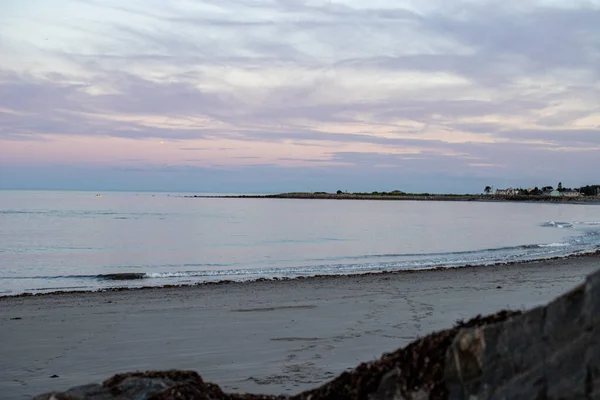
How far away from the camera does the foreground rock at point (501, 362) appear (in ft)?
9.52

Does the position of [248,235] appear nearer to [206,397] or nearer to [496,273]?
[496,273]

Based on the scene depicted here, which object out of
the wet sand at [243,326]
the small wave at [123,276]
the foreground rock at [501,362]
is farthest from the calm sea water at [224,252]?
the foreground rock at [501,362]

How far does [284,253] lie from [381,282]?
14.3 metres

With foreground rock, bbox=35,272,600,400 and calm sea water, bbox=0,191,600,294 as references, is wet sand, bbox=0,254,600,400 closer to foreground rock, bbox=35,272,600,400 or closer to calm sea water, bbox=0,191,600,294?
foreground rock, bbox=35,272,600,400

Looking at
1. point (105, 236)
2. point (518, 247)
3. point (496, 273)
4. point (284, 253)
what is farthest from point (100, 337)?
point (105, 236)

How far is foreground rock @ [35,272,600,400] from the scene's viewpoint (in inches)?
114

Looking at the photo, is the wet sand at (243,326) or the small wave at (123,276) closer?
the wet sand at (243,326)

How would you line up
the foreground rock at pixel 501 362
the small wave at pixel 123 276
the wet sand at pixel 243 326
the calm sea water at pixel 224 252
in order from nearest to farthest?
the foreground rock at pixel 501 362 < the wet sand at pixel 243 326 < the small wave at pixel 123 276 < the calm sea water at pixel 224 252

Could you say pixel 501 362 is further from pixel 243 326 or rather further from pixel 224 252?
pixel 224 252

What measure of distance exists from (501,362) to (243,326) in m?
8.73

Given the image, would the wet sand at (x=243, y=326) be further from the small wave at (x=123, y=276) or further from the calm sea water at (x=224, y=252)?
the calm sea water at (x=224, y=252)

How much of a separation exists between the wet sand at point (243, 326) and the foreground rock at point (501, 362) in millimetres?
3425

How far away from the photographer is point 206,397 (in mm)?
4043

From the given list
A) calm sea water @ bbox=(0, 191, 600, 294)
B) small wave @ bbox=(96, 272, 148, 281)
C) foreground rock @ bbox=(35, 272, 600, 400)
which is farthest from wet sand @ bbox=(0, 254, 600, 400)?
calm sea water @ bbox=(0, 191, 600, 294)
